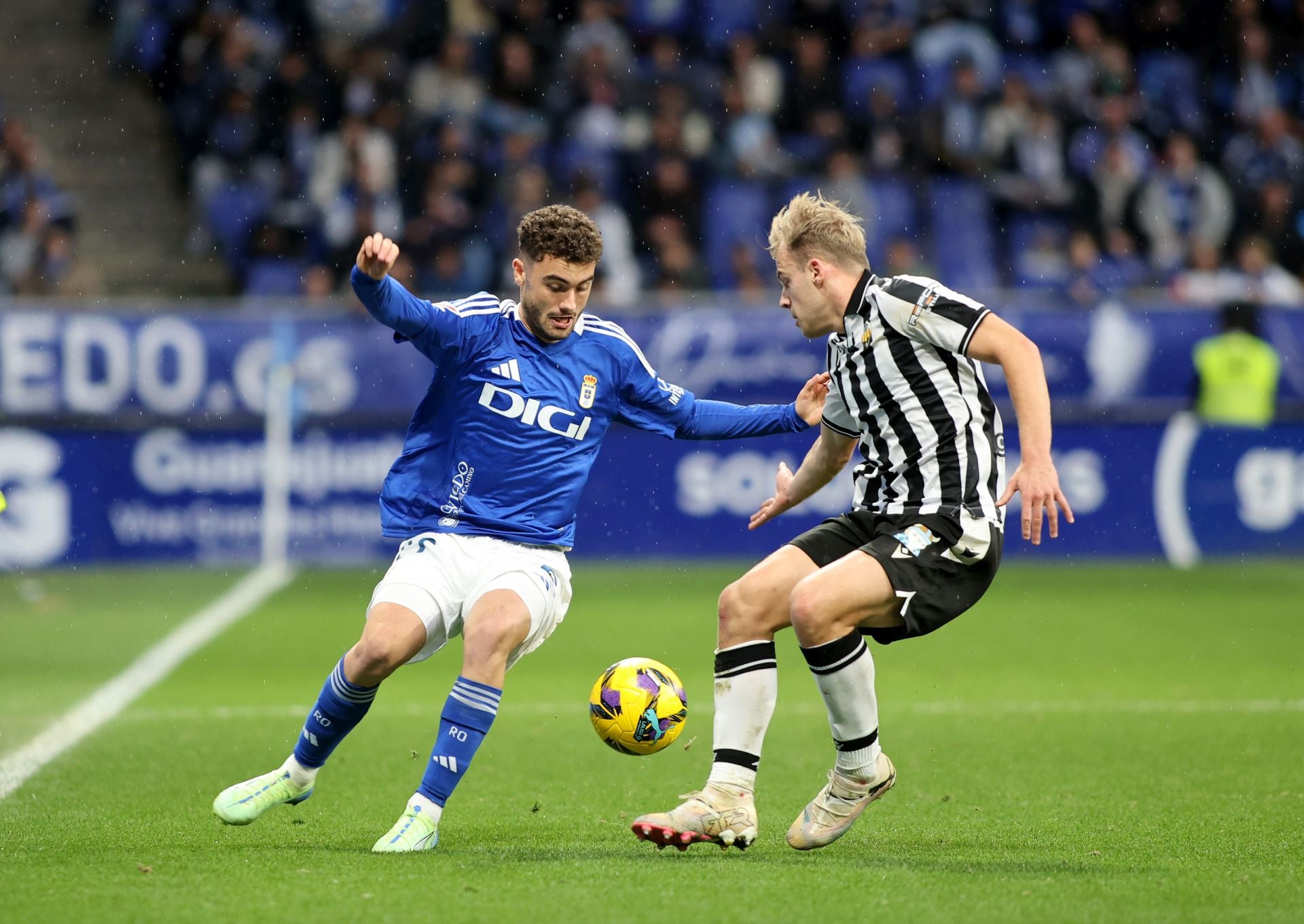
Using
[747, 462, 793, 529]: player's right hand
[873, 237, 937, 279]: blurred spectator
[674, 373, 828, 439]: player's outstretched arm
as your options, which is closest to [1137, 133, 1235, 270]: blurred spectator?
[873, 237, 937, 279]: blurred spectator

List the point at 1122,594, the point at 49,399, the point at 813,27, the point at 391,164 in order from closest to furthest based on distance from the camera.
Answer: the point at 1122,594
the point at 49,399
the point at 391,164
the point at 813,27

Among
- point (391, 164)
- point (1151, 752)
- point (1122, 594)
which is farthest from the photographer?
point (391, 164)

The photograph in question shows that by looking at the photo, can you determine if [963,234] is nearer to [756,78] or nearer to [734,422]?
[756,78]

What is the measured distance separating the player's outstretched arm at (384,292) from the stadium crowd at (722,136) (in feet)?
33.4

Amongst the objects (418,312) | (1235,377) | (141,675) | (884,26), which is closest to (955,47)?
(884,26)

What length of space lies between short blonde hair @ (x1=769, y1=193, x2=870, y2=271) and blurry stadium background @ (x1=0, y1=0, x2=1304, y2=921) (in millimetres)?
1853

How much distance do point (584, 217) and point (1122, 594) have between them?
25.8 feet

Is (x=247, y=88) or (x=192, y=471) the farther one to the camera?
(x=247, y=88)

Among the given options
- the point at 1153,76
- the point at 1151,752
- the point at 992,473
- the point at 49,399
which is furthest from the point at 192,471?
the point at 1153,76

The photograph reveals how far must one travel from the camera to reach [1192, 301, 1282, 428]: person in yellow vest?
1365cm

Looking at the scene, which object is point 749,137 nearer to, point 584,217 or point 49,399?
point 49,399

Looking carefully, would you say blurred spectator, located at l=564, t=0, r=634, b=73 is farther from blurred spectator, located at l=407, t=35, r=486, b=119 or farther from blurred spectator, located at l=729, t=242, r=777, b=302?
blurred spectator, located at l=729, t=242, r=777, b=302

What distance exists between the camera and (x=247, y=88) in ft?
56.5

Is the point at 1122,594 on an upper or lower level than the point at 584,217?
lower
